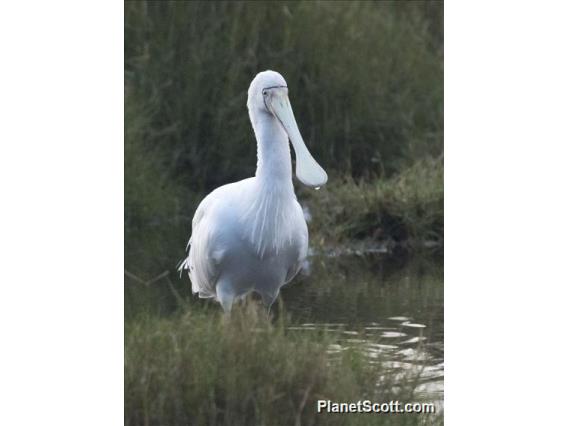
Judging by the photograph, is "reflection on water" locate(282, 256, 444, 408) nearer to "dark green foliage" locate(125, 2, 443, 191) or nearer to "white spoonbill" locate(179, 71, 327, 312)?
"white spoonbill" locate(179, 71, 327, 312)

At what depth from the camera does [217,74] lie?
1181 cm

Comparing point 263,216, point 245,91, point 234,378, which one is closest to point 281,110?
point 263,216

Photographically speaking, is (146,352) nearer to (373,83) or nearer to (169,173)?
(169,173)

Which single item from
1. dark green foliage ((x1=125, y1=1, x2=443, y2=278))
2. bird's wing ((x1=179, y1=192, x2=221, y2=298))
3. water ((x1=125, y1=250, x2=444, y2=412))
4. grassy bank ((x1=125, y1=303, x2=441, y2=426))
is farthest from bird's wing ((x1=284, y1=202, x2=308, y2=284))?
dark green foliage ((x1=125, y1=1, x2=443, y2=278))

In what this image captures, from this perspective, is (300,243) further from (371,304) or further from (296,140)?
(371,304)

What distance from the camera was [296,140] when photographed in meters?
6.85

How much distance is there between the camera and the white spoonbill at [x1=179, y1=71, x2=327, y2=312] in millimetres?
6891

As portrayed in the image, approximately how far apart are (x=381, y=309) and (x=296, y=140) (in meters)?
1.81

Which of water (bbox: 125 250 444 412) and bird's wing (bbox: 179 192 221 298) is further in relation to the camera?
bird's wing (bbox: 179 192 221 298)

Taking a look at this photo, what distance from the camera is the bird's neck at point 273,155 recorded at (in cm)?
688

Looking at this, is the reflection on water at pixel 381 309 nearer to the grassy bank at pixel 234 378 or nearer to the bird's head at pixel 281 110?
the grassy bank at pixel 234 378

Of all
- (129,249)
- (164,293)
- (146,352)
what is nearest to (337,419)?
(146,352)

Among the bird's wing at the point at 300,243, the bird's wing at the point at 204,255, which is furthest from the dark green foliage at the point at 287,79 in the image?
the bird's wing at the point at 300,243

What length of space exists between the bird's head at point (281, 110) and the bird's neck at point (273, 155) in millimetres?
42
